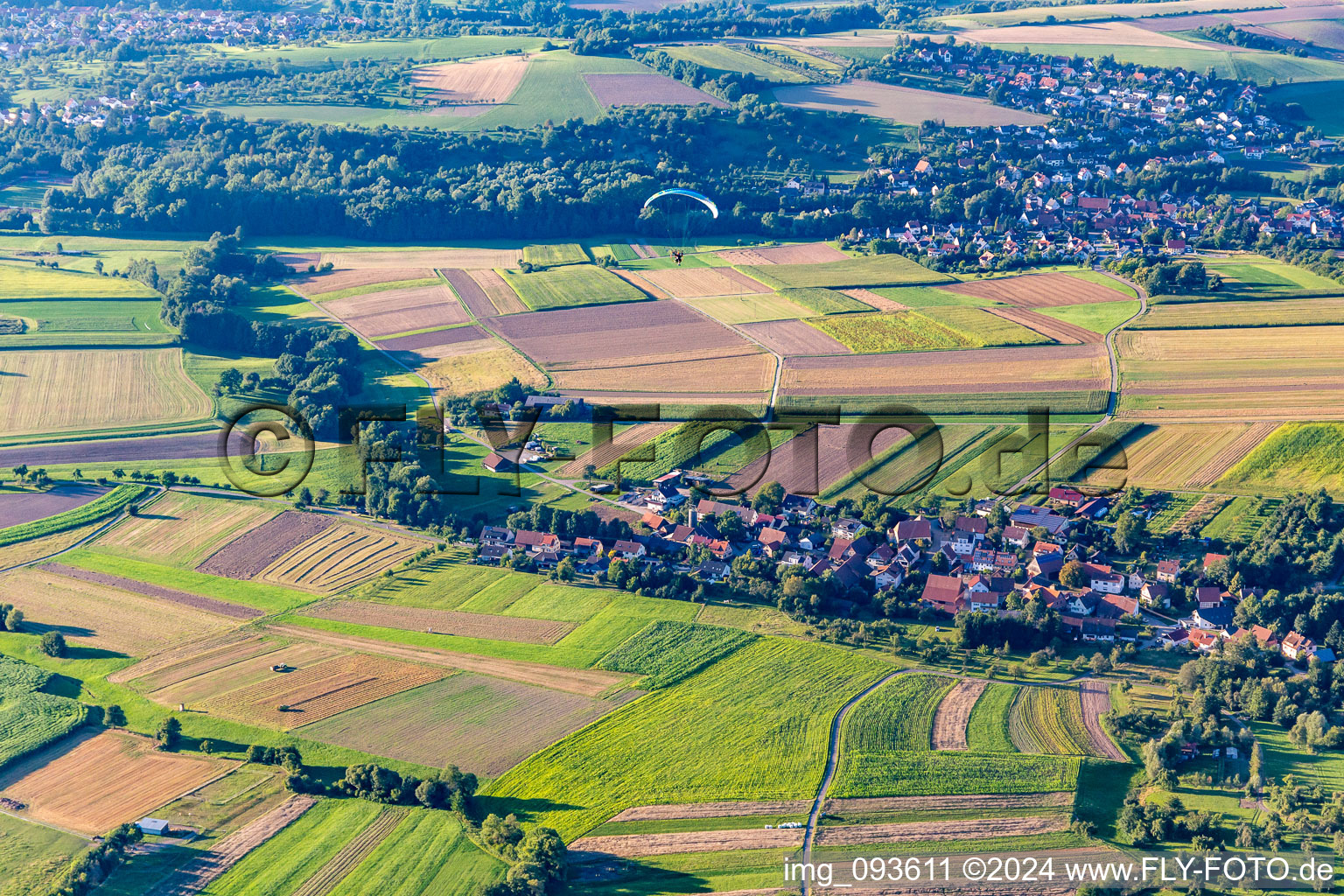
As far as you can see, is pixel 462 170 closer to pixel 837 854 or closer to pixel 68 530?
pixel 68 530

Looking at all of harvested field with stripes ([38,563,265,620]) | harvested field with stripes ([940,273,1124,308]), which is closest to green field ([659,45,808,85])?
harvested field with stripes ([940,273,1124,308])

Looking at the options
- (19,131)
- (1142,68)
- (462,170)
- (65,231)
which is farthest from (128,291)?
(1142,68)

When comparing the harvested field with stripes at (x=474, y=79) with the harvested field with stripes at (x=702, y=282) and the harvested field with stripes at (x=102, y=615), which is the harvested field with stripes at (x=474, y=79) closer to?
the harvested field with stripes at (x=702, y=282)

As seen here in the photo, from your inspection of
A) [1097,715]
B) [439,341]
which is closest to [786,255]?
[439,341]

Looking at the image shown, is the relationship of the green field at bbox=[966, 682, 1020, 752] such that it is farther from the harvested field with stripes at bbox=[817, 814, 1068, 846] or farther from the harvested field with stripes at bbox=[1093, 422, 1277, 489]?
the harvested field with stripes at bbox=[1093, 422, 1277, 489]

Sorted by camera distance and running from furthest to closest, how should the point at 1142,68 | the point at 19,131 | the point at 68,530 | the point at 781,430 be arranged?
the point at 1142,68 < the point at 19,131 < the point at 781,430 < the point at 68,530
